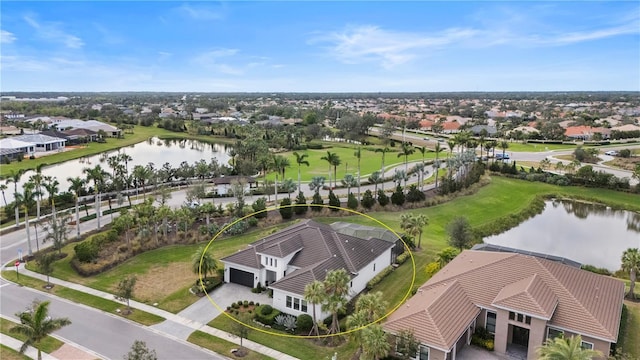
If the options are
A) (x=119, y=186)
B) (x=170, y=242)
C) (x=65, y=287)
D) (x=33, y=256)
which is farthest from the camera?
(x=119, y=186)

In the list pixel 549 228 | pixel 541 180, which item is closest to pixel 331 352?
pixel 549 228

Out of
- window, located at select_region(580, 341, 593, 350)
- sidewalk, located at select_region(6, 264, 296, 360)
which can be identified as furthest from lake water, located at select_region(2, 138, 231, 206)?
window, located at select_region(580, 341, 593, 350)

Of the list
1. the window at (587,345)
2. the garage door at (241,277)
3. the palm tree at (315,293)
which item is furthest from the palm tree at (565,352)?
the garage door at (241,277)

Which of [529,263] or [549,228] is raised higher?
[529,263]

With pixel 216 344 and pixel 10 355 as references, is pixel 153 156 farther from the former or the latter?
pixel 216 344

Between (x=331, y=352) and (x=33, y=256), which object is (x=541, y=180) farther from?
(x=33, y=256)

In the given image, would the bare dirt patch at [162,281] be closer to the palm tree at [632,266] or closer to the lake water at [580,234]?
the lake water at [580,234]

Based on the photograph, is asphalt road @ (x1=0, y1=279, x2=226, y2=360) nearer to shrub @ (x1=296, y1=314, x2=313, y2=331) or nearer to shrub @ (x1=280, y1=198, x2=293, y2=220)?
shrub @ (x1=296, y1=314, x2=313, y2=331)

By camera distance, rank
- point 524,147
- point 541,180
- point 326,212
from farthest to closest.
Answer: point 524,147 → point 541,180 → point 326,212
